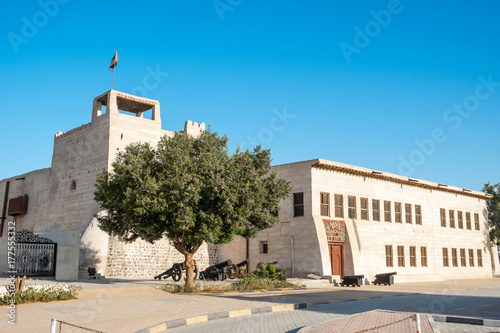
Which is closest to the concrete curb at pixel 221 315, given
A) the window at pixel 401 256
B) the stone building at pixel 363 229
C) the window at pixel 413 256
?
the stone building at pixel 363 229

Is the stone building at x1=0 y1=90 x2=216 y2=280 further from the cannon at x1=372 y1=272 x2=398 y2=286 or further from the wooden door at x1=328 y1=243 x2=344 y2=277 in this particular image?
the cannon at x1=372 y1=272 x2=398 y2=286

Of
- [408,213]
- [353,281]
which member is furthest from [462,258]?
[353,281]

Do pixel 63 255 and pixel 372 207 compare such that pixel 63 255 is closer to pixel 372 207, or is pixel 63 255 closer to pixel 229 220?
pixel 229 220

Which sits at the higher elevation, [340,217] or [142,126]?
[142,126]

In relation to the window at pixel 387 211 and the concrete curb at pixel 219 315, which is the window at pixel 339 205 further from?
the concrete curb at pixel 219 315

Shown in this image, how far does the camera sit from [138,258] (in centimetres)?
3064

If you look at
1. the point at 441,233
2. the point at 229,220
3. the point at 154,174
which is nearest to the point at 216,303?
the point at 229,220

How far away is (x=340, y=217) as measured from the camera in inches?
1189

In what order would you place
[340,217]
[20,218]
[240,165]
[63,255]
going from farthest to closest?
[20,218] → [340,217] → [63,255] → [240,165]

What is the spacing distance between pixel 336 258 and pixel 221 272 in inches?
299

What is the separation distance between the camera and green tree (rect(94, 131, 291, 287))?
19.0 meters

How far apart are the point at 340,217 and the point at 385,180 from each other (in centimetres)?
579

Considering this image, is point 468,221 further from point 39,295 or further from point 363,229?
point 39,295

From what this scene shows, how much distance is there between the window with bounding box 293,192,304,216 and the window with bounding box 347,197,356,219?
12.3ft
